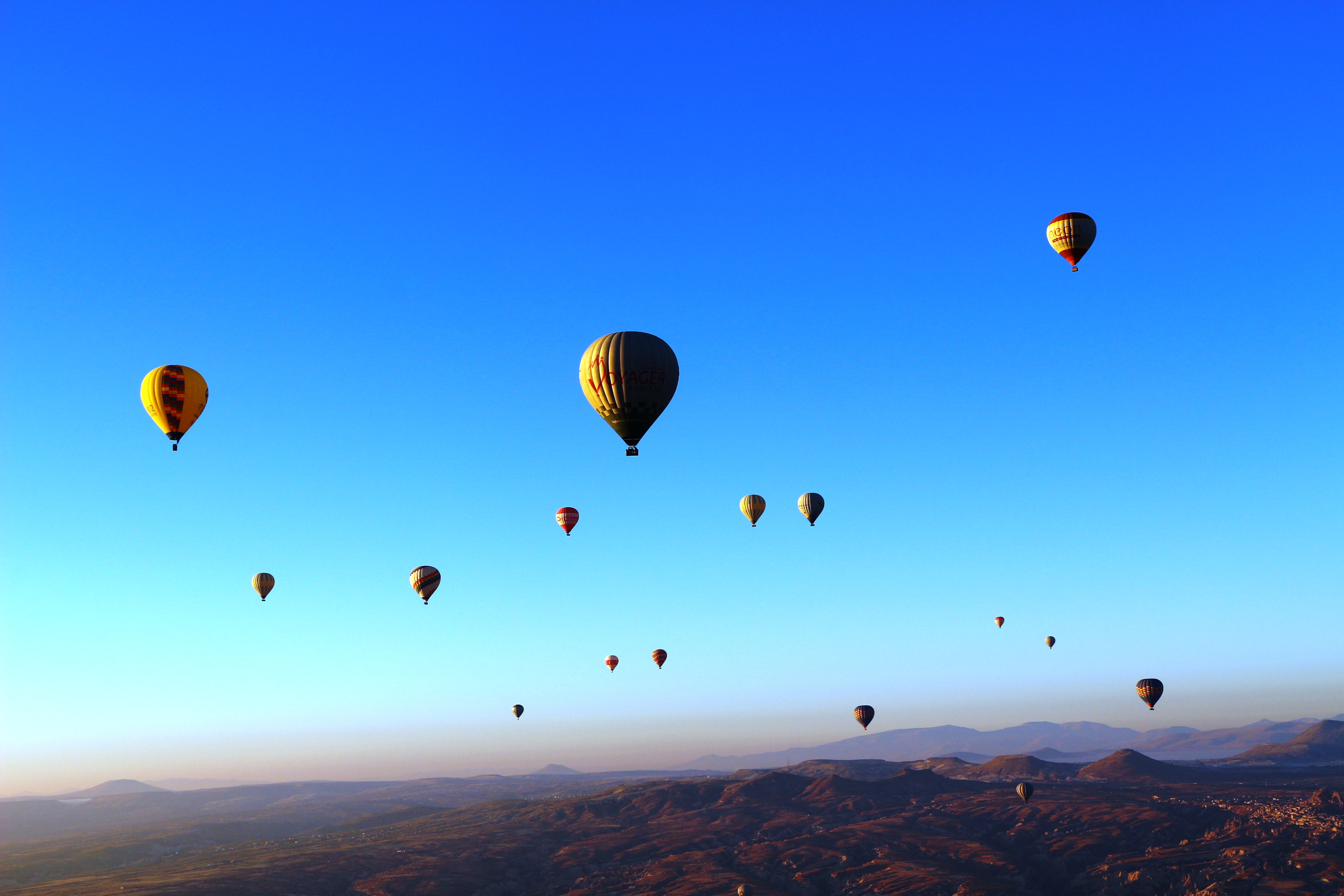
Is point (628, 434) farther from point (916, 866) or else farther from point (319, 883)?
point (319, 883)

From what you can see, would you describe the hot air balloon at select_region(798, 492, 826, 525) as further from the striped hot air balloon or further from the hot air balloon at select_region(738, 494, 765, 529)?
the striped hot air balloon

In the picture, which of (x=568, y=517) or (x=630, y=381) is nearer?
(x=630, y=381)

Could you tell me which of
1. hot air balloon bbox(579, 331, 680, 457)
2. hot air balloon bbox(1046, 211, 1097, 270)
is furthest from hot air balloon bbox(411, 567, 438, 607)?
hot air balloon bbox(1046, 211, 1097, 270)

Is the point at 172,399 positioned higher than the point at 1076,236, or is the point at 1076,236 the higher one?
the point at 1076,236

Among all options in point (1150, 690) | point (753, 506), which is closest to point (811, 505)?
point (753, 506)

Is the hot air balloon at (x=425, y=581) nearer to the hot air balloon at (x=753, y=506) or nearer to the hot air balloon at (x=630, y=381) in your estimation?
the hot air balloon at (x=753, y=506)

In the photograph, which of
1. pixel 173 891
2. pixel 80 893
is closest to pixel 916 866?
pixel 173 891

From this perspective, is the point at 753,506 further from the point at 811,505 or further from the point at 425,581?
the point at 425,581
